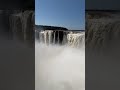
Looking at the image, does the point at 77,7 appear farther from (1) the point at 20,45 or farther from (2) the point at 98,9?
(1) the point at 20,45

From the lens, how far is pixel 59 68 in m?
2.15

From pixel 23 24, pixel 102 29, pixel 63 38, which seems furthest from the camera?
pixel 23 24

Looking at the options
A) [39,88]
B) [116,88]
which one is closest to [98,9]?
[116,88]

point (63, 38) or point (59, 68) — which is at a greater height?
point (63, 38)

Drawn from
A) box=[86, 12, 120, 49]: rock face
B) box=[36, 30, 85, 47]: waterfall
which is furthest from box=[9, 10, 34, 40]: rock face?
box=[86, 12, 120, 49]: rock face

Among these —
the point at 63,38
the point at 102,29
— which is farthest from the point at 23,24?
the point at 102,29

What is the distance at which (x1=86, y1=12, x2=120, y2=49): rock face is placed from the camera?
6.46 ft

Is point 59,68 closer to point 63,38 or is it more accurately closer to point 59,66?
point 59,66

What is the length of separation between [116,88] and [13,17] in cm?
100

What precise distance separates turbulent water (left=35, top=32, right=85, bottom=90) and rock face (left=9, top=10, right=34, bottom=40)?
0.11 m

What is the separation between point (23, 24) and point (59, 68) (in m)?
0.47

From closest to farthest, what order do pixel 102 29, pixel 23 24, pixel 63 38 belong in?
1. pixel 102 29
2. pixel 63 38
3. pixel 23 24

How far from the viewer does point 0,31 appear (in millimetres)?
2361

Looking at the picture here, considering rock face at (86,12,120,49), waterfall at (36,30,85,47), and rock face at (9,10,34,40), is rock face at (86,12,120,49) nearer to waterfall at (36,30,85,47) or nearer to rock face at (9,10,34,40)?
waterfall at (36,30,85,47)
